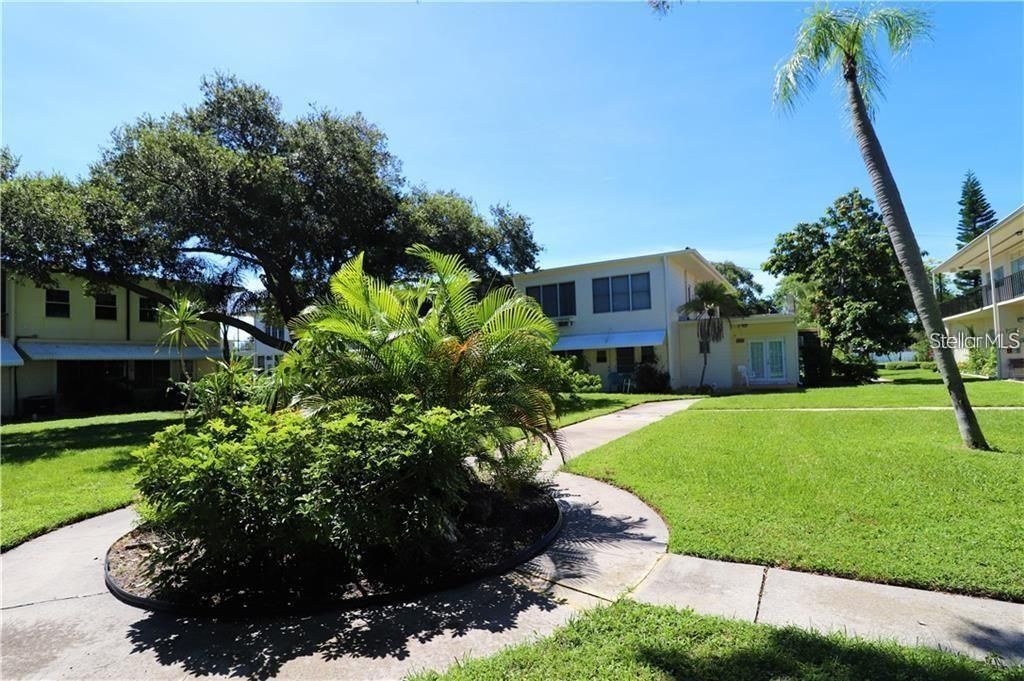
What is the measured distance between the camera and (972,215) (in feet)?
153

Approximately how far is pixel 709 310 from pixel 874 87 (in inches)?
592

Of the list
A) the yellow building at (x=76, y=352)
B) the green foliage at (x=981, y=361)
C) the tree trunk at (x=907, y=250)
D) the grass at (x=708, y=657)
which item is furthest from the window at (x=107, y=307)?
the green foliage at (x=981, y=361)

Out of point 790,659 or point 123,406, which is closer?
point 790,659

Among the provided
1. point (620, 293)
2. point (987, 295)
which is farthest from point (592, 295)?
point (987, 295)

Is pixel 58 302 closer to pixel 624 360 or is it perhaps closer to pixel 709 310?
pixel 624 360

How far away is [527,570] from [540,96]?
8449 millimetres

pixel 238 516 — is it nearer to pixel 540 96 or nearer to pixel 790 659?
pixel 790 659

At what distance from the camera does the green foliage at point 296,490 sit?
3389mm

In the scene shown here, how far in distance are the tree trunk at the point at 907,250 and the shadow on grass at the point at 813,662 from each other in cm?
641

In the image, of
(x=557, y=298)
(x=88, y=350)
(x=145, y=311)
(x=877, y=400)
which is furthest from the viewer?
(x=557, y=298)

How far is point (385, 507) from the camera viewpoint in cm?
366

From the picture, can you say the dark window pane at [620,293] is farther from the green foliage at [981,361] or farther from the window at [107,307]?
the window at [107,307]

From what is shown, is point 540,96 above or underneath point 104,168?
underneath

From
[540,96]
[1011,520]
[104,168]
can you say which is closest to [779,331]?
[540,96]
